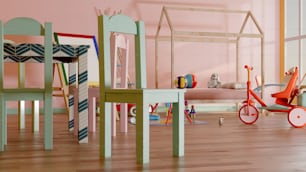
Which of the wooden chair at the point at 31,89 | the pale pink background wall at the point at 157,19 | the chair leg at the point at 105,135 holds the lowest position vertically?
the chair leg at the point at 105,135

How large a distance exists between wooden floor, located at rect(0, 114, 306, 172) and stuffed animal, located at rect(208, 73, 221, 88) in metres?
2.11

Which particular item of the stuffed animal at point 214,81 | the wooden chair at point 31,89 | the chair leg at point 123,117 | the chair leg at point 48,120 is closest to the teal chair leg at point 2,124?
the wooden chair at point 31,89

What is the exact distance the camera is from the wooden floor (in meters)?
1.82

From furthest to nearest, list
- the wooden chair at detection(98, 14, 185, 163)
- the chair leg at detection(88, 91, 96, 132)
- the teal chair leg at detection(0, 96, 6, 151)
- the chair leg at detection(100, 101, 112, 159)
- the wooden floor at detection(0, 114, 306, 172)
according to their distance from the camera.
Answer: the chair leg at detection(88, 91, 96, 132) < the teal chair leg at detection(0, 96, 6, 151) < the chair leg at detection(100, 101, 112, 159) < the wooden chair at detection(98, 14, 185, 163) < the wooden floor at detection(0, 114, 306, 172)

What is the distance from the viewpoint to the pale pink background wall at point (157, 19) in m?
5.14

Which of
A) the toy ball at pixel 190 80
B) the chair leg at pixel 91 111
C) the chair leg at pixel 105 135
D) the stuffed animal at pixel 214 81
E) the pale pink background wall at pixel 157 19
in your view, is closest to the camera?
the chair leg at pixel 105 135

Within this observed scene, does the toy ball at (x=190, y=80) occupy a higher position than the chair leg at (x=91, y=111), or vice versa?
the toy ball at (x=190, y=80)

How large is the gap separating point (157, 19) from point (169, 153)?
3556mm

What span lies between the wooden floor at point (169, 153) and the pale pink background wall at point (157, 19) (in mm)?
2234

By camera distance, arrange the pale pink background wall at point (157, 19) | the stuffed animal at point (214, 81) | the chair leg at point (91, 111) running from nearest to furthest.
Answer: the chair leg at point (91, 111), the pale pink background wall at point (157, 19), the stuffed animal at point (214, 81)

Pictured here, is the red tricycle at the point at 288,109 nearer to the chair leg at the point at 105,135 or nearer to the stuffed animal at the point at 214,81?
the stuffed animal at the point at 214,81

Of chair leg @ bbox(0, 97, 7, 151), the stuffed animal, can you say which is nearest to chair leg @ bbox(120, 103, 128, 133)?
chair leg @ bbox(0, 97, 7, 151)

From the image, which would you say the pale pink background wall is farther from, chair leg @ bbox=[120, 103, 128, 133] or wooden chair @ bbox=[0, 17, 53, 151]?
wooden chair @ bbox=[0, 17, 53, 151]

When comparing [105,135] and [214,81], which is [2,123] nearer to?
[105,135]
